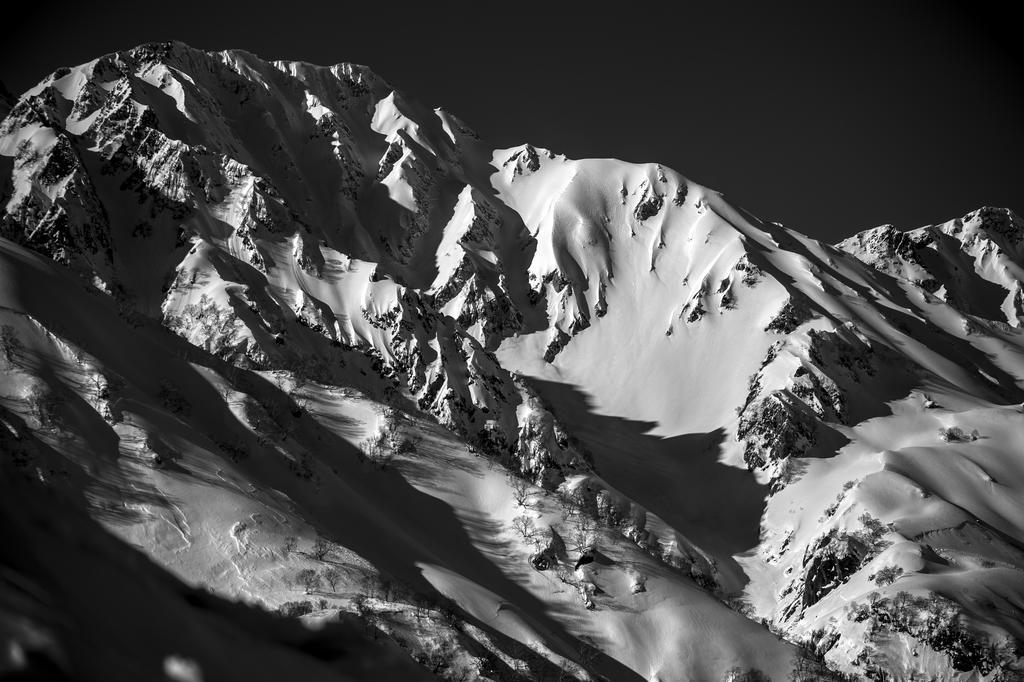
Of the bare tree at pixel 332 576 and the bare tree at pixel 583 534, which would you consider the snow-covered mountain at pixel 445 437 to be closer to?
the bare tree at pixel 583 534

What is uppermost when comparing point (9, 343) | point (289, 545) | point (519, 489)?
point (9, 343)

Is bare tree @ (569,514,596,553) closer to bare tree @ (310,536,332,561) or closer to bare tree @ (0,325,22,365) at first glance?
bare tree @ (310,536,332,561)

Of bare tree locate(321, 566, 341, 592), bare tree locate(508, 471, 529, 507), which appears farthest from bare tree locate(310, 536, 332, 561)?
bare tree locate(508, 471, 529, 507)

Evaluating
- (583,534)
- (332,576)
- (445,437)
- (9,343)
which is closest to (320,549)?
(332,576)

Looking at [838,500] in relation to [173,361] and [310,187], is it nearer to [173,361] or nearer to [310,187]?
[173,361]

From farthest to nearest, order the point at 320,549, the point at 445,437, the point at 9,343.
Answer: the point at 445,437, the point at 9,343, the point at 320,549

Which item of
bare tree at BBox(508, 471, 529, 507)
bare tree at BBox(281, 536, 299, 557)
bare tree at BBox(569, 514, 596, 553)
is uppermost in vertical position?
bare tree at BBox(281, 536, 299, 557)

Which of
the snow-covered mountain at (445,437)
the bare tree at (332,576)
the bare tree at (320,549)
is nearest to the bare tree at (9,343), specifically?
the snow-covered mountain at (445,437)

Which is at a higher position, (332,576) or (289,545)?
(289,545)

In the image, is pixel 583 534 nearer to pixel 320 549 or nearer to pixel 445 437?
pixel 445 437
